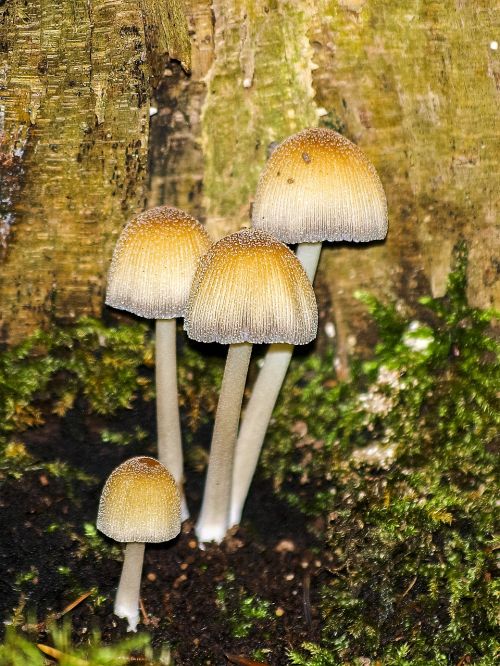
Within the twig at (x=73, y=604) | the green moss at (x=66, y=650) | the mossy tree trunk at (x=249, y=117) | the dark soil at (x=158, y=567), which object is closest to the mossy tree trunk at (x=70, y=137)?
the mossy tree trunk at (x=249, y=117)

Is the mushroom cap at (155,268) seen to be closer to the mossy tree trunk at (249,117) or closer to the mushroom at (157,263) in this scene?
the mushroom at (157,263)

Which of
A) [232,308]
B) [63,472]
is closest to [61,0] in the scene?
[232,308]

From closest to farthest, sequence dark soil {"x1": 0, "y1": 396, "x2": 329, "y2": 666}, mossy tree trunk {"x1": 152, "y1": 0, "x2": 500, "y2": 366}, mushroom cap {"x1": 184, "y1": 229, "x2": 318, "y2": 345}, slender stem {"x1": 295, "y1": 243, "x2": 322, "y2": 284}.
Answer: mushroom cap {"x1": 184, "y1": 229, "x2": 318, "y2": 345} < dark soil {"x1": 0, "y1": 396, "x2": 329, "y2": 666} < slender stem {"x1": 295, "y1": 243, "x2": 322, "y2": 284} < mossy tree trunk {"x1": 152, "y1": 0, "x2": 500, "y2": 366}

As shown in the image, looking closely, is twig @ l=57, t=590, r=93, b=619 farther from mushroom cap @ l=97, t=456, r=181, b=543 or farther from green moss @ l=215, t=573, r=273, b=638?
green moss @ l=215, t=573, r=273, b=638

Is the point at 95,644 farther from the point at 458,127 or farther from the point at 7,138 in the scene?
the point at 458,127

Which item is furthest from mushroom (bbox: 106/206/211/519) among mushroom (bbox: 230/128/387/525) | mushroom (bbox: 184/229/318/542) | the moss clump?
the moss clump

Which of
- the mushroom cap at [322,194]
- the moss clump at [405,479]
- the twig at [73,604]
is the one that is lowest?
the twig at [73,604]
